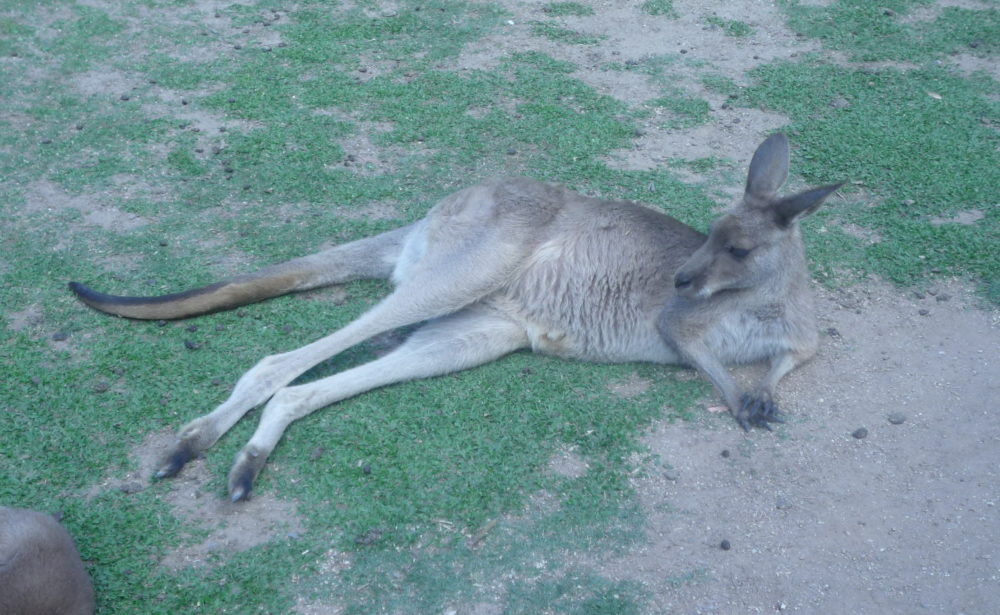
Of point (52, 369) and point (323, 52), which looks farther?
point (323, 52)

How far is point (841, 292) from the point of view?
13.5 feet

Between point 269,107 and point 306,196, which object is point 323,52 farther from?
point 306,196

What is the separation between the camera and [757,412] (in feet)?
11.1

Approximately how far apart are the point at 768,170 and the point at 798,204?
247mm

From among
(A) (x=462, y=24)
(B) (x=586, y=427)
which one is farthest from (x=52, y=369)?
(A) (x=462, y=24)

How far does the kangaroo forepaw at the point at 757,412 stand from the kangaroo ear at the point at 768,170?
31.4 inches

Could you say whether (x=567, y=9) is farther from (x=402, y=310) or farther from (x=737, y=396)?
(x=737, y=396)

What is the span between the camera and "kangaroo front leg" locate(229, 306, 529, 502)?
9.96 ft

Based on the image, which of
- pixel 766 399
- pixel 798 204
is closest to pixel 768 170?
pixel 798 204

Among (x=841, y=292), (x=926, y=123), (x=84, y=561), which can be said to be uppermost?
(x=926, y=123)

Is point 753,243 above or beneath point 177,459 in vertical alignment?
above

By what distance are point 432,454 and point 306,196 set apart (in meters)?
1.94

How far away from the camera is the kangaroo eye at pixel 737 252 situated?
3.50 m

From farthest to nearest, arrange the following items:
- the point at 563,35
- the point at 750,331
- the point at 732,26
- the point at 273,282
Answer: the point at 732,26
the point at 563,35
the point at 273,282
the point at 750,331
